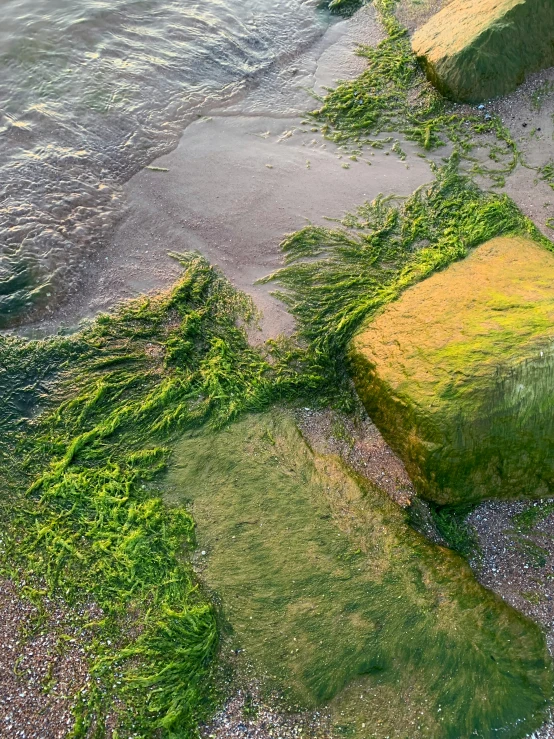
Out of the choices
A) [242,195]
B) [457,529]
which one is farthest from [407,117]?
[457,529]

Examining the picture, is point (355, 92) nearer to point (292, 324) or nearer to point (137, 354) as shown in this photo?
point (292, 324)

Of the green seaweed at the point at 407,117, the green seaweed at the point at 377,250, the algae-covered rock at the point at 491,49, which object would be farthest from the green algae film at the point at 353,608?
the algae-covered rock at the point at 491,49

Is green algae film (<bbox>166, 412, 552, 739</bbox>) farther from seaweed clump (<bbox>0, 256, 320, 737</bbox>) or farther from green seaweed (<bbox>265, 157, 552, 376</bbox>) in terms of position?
green seaweed (<bbox>265, 157, 552, 376</bbox>)

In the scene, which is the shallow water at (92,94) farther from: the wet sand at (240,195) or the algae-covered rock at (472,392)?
the algae-covered rock at (472,392)

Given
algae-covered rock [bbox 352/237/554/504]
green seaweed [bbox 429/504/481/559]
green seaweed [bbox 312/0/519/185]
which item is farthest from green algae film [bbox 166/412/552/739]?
green seaweed [bbox 312/0/519/185]

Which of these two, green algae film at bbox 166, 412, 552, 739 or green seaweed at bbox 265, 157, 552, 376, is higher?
green seaweed at bbox 265, 157, 552, 376

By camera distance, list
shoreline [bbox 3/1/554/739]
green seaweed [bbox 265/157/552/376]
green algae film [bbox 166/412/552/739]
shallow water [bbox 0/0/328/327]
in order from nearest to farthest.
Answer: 1. green algae film [bbox 166/412/552/739]
2. green seaweed [bbox 265/157/552/376]
3. shoreline [bbox 3/1/554/739]
4. shallow water [bbox 0/0/328/327]

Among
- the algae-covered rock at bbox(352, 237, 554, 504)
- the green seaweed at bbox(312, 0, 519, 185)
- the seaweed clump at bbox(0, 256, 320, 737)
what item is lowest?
the seaweed clump at bbox(0, 256, 320, 737)
